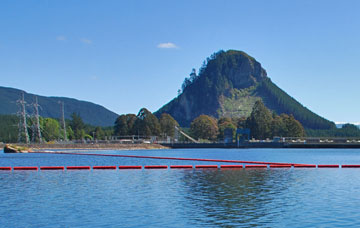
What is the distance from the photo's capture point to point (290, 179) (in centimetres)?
5872

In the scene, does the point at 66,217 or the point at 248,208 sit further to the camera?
→ the point at 248,208

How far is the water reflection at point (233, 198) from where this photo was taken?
32.2 metres

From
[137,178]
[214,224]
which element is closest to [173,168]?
[137,178]

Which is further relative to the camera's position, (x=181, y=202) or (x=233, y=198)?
(x=233, y=198)

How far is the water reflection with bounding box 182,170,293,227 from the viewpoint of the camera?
3218 centimetres

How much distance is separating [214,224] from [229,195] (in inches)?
503

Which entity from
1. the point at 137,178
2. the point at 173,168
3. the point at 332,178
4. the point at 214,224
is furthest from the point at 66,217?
the point at 173,168

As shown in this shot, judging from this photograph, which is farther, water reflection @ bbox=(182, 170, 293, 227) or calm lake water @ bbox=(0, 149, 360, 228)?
water reflection @ bbox=(182, 170, 293, 227)

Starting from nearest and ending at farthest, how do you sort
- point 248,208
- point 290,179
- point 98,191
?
point 248,208 → point 98,191 → point 290,179

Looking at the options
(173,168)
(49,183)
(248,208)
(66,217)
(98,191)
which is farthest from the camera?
(173,168)

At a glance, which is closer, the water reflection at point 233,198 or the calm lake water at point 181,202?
the calm lake water at point 181,202

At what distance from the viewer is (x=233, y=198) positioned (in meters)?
41.1

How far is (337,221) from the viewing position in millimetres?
31453

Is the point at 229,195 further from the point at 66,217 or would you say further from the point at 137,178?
the point at 137,178
